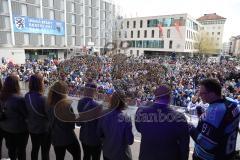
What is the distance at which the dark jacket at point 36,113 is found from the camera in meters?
2.86

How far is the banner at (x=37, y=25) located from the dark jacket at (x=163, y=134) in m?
32.1

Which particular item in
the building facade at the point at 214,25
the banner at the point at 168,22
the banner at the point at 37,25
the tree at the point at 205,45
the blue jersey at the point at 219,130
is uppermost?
the building facade at the point at 214,25

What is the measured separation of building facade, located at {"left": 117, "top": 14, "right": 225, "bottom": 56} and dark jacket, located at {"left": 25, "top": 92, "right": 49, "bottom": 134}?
35.9m

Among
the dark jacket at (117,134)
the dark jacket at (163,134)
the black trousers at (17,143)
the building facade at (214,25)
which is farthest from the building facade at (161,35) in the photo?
the dark jacket at (163,134)

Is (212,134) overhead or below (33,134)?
overhead

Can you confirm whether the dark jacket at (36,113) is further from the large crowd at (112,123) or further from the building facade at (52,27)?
the building facade at (52,27)

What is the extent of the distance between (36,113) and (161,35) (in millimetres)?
43742

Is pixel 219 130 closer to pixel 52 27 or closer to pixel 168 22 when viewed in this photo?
pixel 52 27

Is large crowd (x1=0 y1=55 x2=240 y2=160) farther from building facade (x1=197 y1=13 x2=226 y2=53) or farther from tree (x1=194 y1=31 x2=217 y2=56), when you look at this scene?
building facade (x1=197 y1=13 x2=226 y2=53)

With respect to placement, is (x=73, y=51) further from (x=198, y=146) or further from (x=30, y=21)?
(x=198, y=146)

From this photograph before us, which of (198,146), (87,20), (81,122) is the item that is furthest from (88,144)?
Answer: (87,20)

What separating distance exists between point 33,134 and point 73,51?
3675 centimetres

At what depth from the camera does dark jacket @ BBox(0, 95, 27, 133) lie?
2912 millimetres

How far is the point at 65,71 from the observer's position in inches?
629
